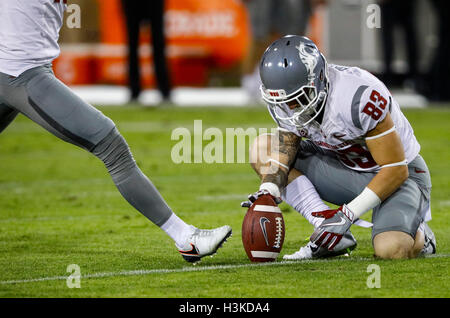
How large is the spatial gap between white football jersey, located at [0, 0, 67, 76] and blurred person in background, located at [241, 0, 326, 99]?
27.5 ft

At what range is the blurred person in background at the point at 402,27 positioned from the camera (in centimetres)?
1374

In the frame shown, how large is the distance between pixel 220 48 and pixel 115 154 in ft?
40.1

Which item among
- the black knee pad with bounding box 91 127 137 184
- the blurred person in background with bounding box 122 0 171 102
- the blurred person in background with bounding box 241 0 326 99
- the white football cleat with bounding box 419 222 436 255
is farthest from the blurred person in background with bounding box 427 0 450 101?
the black knee pad with bounding box 91 127 137 184

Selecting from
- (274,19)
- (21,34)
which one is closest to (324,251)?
(21,34)

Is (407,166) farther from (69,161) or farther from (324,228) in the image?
(69,161)

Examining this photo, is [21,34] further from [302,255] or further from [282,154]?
[302,255]

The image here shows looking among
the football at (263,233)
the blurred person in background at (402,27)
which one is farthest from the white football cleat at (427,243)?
the blurred person in background at (402,27)

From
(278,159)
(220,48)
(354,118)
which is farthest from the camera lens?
(220,48)

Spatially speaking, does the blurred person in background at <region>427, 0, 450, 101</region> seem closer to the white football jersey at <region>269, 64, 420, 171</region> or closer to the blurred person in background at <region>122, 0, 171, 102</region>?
the blurred person in background at <region>122, 0, 171, 102</region>

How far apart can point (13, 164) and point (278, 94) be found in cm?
452

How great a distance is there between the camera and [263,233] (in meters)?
4.18

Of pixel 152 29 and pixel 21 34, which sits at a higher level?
pixel 21 34

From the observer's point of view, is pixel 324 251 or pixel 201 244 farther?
pixel 324 251

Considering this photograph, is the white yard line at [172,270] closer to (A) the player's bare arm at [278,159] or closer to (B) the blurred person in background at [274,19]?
(A) the player's bare arm at [278,159]
